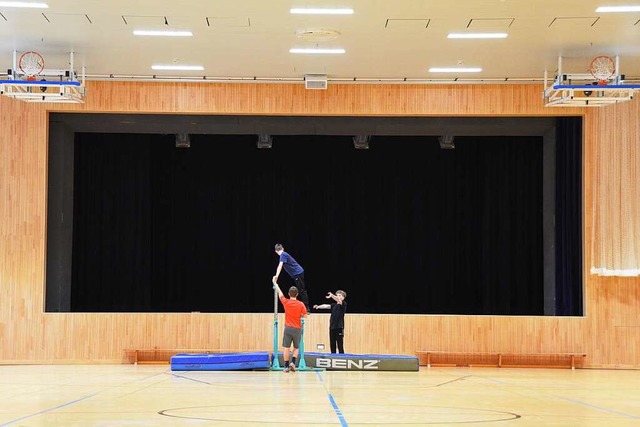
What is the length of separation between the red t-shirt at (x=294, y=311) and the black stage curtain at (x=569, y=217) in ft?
22.9

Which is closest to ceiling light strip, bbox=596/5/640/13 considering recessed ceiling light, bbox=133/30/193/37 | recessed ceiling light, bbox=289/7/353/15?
recessed ceiling light, bbox=289/7/353/15

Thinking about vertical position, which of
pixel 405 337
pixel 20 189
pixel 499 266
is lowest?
pixel 405 337

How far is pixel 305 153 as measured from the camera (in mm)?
25609

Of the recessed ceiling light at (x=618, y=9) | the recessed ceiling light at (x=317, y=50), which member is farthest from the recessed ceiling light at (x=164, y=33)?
the recessed ceiling light at (x=618, y=9)

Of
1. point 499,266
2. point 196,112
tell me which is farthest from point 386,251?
point 196,112

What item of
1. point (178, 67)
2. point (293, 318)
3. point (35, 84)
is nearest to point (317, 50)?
point (178, 67)

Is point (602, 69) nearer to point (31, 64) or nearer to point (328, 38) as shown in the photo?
point (328, 38)

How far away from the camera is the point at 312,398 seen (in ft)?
38.8

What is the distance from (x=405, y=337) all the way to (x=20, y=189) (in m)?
9.19

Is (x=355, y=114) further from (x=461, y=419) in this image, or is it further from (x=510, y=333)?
(x=461, y=419)

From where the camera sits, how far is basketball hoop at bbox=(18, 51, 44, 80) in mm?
17656

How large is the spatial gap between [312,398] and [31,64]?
9414 mm

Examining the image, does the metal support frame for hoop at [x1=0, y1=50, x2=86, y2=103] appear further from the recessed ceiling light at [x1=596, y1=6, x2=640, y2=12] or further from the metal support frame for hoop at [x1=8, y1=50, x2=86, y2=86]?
the recessed ceiling light at [x1=596, y1=6, x2=640, y2=12]

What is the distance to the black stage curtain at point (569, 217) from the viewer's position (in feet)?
69.9
